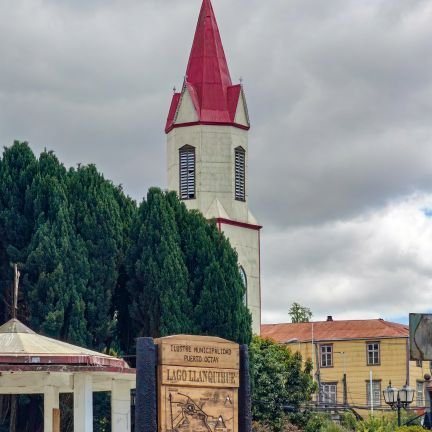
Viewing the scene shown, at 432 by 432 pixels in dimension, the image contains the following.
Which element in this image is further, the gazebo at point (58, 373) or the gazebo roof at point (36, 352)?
the gazebo at point (58, 373)

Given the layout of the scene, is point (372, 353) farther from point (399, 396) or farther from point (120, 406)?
point (120, 406)

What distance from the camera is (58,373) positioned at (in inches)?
924

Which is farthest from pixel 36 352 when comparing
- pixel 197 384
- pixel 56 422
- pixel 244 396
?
pixel 197 384

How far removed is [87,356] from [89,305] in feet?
49.3

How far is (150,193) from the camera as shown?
39.6 metres

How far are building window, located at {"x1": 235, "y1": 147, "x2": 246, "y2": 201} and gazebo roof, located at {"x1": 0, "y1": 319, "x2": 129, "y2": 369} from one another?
31.0 meters

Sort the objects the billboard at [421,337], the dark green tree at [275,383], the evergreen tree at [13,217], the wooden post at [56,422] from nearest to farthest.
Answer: the billboard at [421,337] → the wooden post at [56,422] → the evergreen tree at [13,217] → the dark green tree at [275,383]

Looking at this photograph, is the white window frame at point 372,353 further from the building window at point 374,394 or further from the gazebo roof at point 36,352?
the gazebo roof at point 36,352

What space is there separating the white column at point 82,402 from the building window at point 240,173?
A: 3068 centimetres

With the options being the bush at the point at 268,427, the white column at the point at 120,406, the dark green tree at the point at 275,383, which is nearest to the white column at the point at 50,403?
the white column at the point at 120,406

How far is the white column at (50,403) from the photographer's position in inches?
990

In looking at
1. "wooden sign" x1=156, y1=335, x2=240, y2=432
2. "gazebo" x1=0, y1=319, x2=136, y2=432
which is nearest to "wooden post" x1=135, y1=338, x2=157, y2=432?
"wooden sign" x1=156, y1=335, x2=240, y2=432

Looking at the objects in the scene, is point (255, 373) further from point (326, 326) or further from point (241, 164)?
point (326, 326)

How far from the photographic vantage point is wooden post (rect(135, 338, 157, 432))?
1466 centimetres
